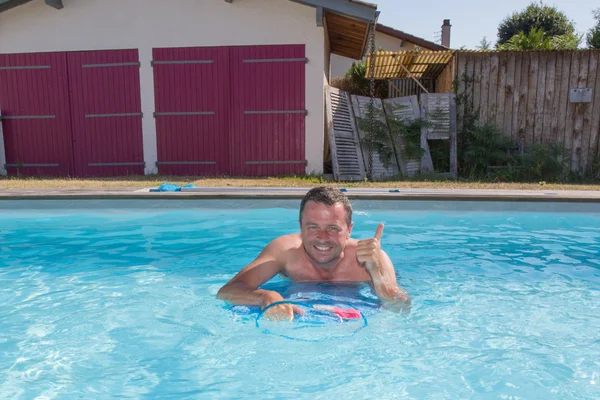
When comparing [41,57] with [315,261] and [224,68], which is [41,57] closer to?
[224,68]

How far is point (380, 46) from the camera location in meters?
16.2

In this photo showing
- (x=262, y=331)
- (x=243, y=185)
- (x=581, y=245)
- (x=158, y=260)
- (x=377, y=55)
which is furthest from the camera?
(x=377, y=55)

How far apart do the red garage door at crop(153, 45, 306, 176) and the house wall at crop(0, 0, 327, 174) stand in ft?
0.60

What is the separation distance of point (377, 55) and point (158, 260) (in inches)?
292

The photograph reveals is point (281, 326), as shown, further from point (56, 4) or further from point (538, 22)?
point (538, 22)

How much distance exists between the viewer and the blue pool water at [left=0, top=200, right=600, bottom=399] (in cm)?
254

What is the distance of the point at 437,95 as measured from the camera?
10.1 meters

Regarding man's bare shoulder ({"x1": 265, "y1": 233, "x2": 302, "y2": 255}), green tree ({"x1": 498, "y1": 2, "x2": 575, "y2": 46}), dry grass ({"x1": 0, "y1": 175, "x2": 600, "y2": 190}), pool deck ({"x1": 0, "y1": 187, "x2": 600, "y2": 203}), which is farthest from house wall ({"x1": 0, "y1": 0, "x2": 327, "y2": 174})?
green tree ({"x1": 498, "y1": 2, "x2": 575, "y2": 46})

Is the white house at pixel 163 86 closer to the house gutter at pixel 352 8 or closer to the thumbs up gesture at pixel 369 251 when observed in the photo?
the house gutter at pixel 352 8

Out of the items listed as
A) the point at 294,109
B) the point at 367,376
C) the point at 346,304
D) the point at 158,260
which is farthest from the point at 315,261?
the point at 294,109

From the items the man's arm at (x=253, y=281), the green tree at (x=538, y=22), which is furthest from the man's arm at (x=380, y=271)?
the green tree at (x=538, y=22)

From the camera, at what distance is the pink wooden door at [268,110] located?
375 inches

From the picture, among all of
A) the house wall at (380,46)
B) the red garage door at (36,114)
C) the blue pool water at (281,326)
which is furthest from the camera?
the house wall at (380,46)

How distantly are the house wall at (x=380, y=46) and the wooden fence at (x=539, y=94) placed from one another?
6.63m
